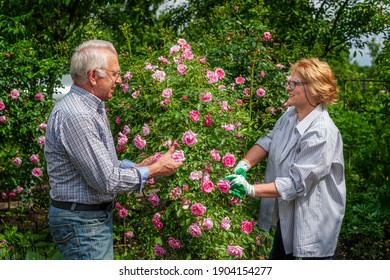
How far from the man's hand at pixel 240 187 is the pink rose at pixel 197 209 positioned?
0.28 metres

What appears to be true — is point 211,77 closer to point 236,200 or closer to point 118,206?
point 236,200

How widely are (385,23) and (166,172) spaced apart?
131 inches

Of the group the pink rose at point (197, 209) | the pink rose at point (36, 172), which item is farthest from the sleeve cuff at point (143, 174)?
the pink rose at point (36, 172)

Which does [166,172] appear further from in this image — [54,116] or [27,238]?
[27,238]

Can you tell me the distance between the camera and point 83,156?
2.60 meters

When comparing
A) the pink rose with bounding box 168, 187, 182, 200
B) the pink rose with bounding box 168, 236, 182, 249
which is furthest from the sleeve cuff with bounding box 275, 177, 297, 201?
the pink rose with bounding box 168, 236, 182, 249

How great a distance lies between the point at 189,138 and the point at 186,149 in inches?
5.5

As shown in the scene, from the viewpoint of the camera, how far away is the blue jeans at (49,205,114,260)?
2719 millimetres

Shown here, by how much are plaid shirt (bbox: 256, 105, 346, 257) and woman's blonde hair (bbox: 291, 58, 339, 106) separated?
7 centimetres

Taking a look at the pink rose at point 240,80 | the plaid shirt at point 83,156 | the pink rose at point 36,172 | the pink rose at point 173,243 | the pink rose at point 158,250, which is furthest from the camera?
the pink rose at point 36,172

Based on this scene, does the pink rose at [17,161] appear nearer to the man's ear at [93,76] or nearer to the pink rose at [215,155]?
the pink rose at [215,155]

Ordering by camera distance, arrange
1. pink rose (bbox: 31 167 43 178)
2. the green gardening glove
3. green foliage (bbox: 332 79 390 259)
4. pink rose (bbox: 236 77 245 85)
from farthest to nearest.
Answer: green foliage (bbox: 332 79 390 259) → pink rose (bbox: 31 167 43 178) → pink rose (bbox: 236 77 245 85) → the green gardening glove

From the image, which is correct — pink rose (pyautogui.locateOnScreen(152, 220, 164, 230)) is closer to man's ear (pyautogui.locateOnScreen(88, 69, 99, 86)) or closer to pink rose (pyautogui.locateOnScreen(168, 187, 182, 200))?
pink rose (pyautogui.locateOnScreen(168, 187, 182, 200))

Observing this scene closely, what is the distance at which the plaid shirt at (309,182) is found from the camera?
117 inches
